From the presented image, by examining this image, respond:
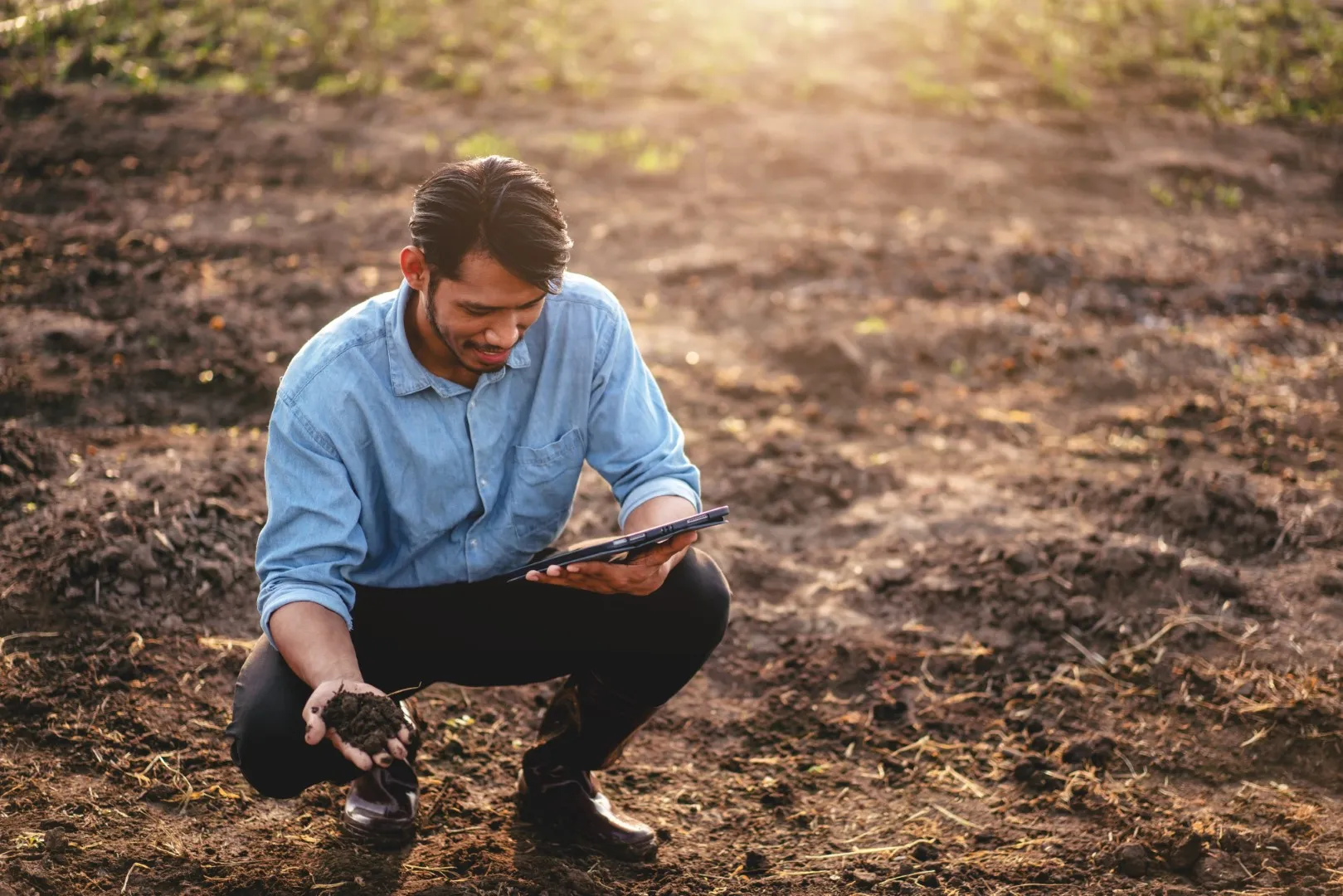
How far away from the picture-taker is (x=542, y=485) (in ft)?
8.86

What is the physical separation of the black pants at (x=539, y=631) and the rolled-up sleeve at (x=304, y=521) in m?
0.19

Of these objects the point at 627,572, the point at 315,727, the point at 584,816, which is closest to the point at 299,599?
the point at 315,727

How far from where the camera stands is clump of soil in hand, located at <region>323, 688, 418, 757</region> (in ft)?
7.16

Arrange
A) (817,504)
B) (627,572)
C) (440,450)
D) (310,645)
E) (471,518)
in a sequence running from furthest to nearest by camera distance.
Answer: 1. (817,504)
2. (471,518)
3. (440,450)
4. (627,572)
5. (310,645)

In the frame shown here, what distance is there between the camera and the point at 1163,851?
2877 millimetres

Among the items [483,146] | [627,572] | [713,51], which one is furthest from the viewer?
[713,51]

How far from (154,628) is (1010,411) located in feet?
11.7

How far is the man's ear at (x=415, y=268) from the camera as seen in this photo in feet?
7.88

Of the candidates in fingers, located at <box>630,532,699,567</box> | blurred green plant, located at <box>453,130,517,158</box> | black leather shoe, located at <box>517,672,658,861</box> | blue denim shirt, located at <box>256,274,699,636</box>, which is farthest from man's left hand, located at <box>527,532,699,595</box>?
blurred green plant, located at <box>453,130,517,158</box>

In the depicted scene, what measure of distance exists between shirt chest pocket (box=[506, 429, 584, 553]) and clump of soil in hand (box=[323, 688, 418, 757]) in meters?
0.61

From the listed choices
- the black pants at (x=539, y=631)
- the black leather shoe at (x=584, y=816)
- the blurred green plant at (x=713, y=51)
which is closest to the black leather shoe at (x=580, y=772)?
the black leather shoe at (x=584, y=816)

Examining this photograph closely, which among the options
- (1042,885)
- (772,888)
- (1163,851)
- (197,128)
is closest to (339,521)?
(772,888)

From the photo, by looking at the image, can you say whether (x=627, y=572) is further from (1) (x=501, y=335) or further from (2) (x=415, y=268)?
(2) (x=415, y=268)

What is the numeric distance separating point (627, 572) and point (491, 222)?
749mm
